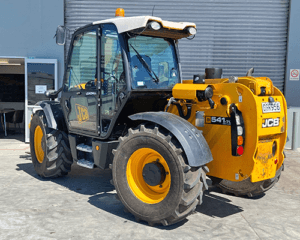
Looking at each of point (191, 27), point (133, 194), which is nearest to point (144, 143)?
point (133, 194)

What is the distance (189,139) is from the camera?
11.4ft

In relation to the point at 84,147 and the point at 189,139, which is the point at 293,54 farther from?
the point at 189,139

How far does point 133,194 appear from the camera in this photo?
3.82 meters

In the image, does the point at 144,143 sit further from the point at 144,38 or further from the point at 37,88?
the point at 37,88

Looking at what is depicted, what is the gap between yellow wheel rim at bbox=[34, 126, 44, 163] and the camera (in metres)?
5.83

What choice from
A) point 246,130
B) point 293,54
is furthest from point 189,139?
point 293,54

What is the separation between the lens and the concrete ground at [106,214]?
11.5 ft

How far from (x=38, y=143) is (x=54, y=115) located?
2.46 ft

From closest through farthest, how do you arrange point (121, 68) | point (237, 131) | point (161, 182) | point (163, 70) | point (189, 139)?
1. point (189, 139)
2. point (237, 131)
3. point (161, 182)
4. point (121, 68)
5. point (163, 70)

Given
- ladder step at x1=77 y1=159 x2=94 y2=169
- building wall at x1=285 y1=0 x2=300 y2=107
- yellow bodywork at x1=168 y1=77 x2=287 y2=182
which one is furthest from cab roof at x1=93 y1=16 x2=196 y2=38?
building wall at x1=285 y1=0 x2=300 y2=107

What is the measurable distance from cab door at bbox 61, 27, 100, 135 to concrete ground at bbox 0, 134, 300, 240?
93cm

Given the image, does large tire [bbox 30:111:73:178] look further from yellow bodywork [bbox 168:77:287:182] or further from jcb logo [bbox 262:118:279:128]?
jcb logo [bbox 262:118:279:128]

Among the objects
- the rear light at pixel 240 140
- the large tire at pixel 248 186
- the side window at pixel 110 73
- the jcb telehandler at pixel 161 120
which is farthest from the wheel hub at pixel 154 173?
the large tire at pixel 248 186

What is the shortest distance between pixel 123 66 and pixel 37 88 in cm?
569
